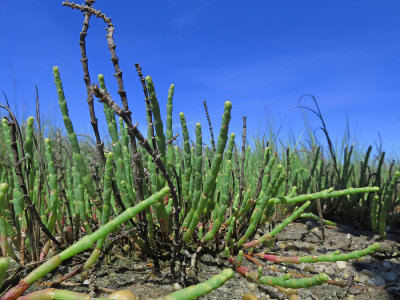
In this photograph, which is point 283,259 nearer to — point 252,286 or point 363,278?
point 252,286

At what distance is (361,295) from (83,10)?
1.63 m

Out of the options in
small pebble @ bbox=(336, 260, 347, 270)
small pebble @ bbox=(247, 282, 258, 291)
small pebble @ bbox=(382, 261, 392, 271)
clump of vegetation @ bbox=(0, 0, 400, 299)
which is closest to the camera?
clump of vegetation @ bbox=(0, 0, 400, 299)

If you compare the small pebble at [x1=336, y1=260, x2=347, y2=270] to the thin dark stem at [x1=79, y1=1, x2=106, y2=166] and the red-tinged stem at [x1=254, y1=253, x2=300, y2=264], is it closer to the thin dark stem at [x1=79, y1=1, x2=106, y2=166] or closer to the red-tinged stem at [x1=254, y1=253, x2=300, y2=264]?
the red-tinged stem at [x1=254, y1=253, x2=300, y2=264]

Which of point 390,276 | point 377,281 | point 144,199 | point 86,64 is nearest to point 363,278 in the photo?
point 377,281

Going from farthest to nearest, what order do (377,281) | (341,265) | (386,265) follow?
(386,265) < (341,265) < (377,281)

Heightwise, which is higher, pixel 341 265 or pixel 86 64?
pixel 86 64

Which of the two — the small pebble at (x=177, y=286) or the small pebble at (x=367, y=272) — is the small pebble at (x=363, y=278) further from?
the small pebble at (x=177, y=286)

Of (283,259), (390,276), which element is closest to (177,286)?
(283,259)

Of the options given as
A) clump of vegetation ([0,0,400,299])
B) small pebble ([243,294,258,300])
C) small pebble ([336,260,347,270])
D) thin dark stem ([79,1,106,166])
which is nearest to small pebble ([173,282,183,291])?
clump of vegetation ([0,0,400,299])

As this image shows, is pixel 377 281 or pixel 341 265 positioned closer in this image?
pixel 377 281

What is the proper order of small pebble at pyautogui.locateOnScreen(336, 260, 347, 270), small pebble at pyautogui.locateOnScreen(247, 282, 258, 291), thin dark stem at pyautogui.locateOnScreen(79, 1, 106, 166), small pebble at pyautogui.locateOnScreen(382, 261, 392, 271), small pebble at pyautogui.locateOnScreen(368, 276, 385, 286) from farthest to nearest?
1. small pebble at pyautogui.locateOnScreen(382, 261, 392, 271)
2. small pebble at pyautogui.locateOnScreen(336, 260, 347, 270)
3. small pebble at pyautogui.locateOnScreen(368, 276, 385, 286)
4. small pebble at pyautogui.locateOnScreen(247, 282, 258, 291)
5. thin dark stem at pyautogui.locateOnScreen(79, 1, 106, 166)

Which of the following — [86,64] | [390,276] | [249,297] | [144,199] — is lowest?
[390,276]

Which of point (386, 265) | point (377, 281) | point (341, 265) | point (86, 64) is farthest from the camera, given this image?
point (386, 265)

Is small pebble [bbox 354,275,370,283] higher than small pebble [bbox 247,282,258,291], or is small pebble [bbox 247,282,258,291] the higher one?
small pebble [bbox 247,282,258,291]
